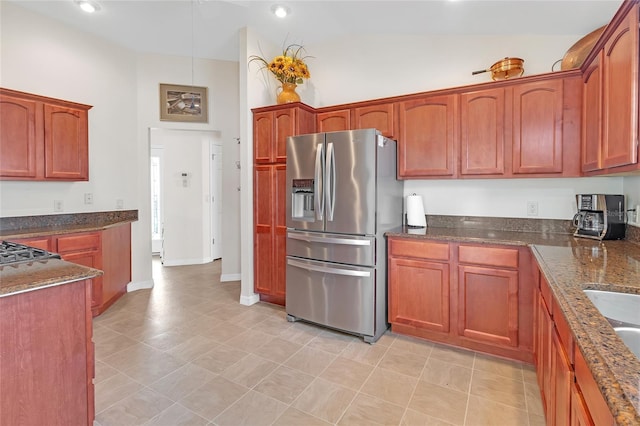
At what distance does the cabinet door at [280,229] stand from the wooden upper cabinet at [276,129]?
0.57ft

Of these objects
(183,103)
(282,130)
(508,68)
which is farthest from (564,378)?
(183,103)

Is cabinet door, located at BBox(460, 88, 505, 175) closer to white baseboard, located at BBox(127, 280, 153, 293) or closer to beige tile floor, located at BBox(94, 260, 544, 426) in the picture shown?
beige tile floor, located at BBox(94, 260, 544, 426)

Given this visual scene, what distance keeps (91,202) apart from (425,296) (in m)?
3.69

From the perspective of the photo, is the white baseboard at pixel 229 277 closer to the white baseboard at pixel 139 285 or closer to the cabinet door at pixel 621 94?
the white baseboard at pixel 139 285

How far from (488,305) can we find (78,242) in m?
3.61

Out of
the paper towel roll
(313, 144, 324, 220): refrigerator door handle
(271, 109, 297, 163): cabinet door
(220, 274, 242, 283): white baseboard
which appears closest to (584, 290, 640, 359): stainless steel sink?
the paper towel roll

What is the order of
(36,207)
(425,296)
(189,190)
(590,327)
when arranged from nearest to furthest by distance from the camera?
(590,327)
(425,296)
(36,207)
(189,190)

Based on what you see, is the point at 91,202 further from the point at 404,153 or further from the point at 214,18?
the point at 404,153

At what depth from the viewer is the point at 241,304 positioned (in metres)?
3.58

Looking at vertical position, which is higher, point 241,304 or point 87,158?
point 87,158

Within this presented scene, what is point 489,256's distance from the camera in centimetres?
235

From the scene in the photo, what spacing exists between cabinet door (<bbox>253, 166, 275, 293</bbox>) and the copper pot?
7.36ft

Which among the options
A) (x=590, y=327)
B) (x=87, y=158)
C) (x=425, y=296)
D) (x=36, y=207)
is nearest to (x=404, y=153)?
(x=425, y=296)

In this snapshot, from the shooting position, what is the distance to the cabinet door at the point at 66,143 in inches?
120
